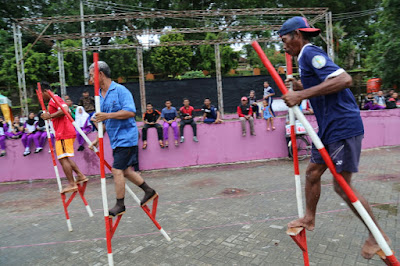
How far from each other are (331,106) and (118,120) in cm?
244

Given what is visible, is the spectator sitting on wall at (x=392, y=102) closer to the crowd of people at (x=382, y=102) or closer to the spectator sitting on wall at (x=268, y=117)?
the crowd of people at (x=382, y=102)

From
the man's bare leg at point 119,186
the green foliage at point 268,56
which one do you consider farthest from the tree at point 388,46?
the green foliage at point 268,56

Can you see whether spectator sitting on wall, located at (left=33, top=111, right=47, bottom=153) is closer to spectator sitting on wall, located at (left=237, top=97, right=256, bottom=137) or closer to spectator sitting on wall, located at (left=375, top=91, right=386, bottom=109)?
spectator sitting on wall, located at (left=237, top=97, right=256, bottom=137)

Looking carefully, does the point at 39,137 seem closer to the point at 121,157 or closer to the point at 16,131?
the point at 16,131

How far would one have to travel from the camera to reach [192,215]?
16.7ft

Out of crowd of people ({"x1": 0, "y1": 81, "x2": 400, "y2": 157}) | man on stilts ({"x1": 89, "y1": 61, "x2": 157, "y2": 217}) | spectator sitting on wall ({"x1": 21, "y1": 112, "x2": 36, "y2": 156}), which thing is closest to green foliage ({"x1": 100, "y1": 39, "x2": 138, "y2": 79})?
crowd of people ({"x1": 0, "y1": 81, "x2": 400, "y2": 157})

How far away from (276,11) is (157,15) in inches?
214

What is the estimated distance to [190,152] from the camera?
946 cm

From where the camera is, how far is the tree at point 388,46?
536 inches

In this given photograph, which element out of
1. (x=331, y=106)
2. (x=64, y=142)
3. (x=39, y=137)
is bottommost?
(x=64, y=142)

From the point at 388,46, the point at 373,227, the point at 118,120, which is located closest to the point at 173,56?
the point at 388,46

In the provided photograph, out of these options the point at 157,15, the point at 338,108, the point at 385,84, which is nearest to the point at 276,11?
the point at 157,15

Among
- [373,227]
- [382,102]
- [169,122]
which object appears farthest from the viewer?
[382,102]

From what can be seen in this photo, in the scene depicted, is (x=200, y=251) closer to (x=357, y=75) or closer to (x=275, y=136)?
(x=275, y=136)
